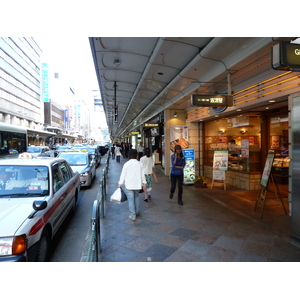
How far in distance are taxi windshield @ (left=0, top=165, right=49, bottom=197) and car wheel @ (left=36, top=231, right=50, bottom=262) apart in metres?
0.75

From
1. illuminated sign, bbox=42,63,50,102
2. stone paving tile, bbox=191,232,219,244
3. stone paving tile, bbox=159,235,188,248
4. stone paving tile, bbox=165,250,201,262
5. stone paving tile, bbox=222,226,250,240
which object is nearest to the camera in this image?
stone paving tile, bbox=165,250,201,262

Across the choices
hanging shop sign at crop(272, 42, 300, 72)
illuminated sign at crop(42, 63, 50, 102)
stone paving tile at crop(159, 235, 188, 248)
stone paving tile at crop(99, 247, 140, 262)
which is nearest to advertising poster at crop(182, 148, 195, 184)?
stone paving tile at crop(159, 235, 188, 248)

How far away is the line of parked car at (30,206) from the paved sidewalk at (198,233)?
0.99 m

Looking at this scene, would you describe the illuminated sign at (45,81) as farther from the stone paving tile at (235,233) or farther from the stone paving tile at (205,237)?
the stone paving tile at (235,233)

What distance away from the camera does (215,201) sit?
22.2ft

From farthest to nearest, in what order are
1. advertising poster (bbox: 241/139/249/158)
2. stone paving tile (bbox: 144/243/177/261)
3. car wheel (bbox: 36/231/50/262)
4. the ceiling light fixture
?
advertising poster (bbox: 241/139/249/158) → the ceiling light fixture → stone paving tile (bbox: 144/243/177/261) → car wheel (bbox: 36/231/50/262)

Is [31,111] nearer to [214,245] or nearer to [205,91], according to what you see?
[205,91]

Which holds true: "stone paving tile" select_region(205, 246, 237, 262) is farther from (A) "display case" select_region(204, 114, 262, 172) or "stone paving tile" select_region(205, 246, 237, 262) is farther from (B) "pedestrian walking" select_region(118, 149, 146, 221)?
(A) "display case" select_region(204, 114, 262, 172)

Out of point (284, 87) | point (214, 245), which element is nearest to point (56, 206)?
point (214, 245)

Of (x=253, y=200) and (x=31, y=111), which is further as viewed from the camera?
(x=31, y=111)

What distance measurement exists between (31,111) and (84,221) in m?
59.7

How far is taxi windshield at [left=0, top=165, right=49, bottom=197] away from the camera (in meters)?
3.72

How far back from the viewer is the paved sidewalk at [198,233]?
3504 mm

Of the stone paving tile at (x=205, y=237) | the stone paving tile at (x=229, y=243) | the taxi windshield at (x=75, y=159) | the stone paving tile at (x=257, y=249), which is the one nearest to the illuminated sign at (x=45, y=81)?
the taxi windshield at (x=75, y=159)
